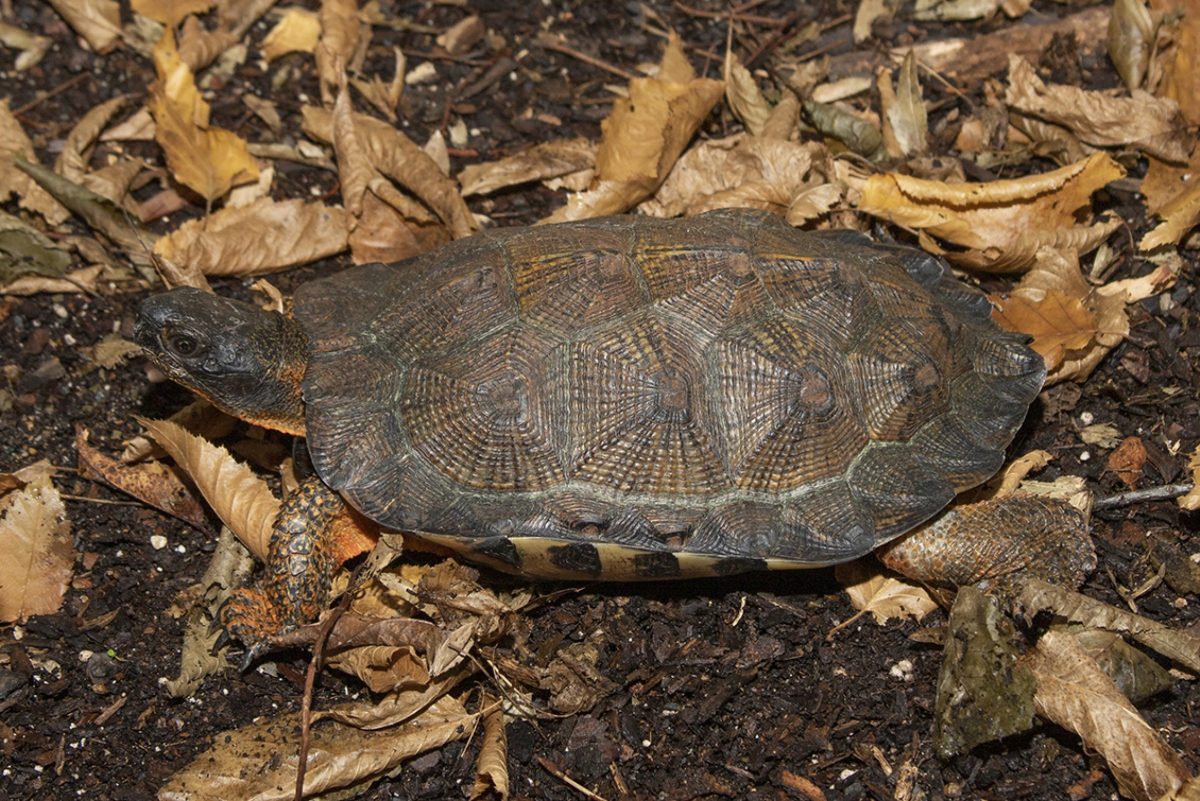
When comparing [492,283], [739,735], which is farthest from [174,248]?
[739,735]

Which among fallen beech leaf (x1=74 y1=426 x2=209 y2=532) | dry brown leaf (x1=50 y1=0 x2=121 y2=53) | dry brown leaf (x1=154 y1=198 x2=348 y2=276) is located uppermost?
dry brown leaf (x1=50 y1=0 x2=121 y2=53)

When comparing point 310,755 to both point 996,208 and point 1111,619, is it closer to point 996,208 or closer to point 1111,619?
point 1111,619

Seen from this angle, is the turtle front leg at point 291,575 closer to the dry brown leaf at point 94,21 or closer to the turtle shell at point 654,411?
the turtle shell at point 654,411

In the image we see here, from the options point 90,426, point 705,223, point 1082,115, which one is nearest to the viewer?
point 705,223

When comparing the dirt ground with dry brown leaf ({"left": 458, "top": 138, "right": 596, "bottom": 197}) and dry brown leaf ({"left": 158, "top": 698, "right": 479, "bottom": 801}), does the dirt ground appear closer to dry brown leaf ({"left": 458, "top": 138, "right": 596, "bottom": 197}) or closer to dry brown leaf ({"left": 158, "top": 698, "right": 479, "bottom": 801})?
dry brown leaf ({"left": 158, "top": 698, "right": 479, "bottom": 801})

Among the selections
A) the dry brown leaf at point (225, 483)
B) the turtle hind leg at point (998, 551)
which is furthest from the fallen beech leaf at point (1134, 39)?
the dry brown leaf at point (225, 483)

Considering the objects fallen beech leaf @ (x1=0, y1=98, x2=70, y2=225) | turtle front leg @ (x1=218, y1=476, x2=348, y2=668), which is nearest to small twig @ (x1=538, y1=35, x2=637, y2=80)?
fallen beech leaf @ (x1=0, y1=98, x2=70, y2=225)

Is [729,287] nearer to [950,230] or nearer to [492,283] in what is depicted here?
[492,283]
